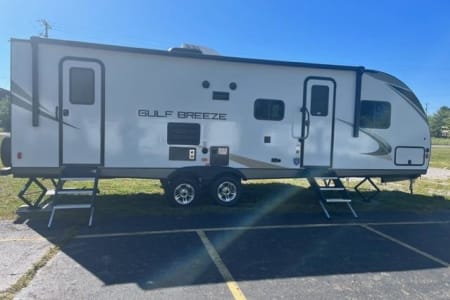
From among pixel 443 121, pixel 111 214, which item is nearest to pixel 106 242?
pixel 111 214

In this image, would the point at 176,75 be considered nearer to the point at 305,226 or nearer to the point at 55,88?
the point at 55,88

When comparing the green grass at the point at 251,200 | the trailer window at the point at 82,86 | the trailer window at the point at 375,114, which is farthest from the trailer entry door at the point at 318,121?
the trailer window at the point at 82,86

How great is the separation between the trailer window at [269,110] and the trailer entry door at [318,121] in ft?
1.90

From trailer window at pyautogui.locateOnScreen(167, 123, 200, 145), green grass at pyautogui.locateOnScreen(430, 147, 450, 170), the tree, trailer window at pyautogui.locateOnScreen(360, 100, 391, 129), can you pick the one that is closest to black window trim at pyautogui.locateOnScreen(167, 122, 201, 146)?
trailer window at pyautogui.locateOnScreen(167, 123, 200, 145)

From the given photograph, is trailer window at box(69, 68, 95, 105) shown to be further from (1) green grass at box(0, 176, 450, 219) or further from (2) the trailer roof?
(1) green grass at box(0, 176, 450, 219)

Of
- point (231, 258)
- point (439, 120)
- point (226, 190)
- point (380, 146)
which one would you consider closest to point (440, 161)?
point (380, 146)

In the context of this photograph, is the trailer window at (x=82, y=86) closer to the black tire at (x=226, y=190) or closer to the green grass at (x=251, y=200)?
the green grass at (x=251, y=200)

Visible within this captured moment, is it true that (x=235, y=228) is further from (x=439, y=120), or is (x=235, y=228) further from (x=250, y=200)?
(x=439, y=120)

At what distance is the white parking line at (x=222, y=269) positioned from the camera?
14.0 feet

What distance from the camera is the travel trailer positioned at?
7328 mm

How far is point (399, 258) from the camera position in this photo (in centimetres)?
559

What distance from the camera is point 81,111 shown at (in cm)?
751

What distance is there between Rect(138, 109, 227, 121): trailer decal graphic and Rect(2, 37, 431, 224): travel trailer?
22mm

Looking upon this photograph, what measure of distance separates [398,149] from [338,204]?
2.06 m
